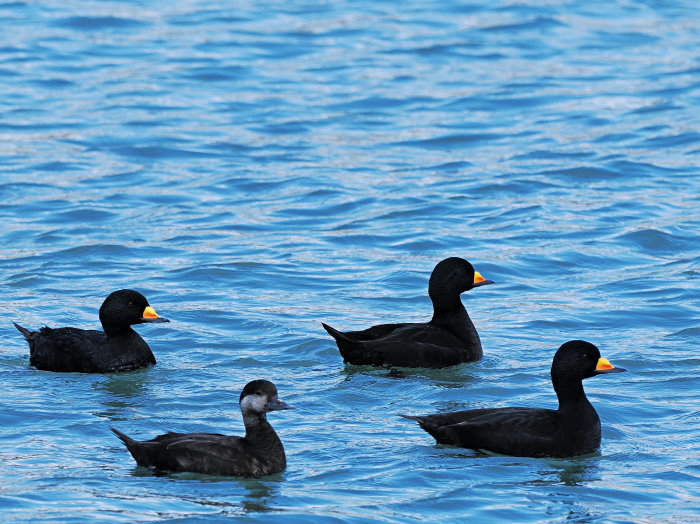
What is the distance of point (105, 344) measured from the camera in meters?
14.2

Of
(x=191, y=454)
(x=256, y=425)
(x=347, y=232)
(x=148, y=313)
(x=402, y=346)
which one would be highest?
(x=347, y=232)

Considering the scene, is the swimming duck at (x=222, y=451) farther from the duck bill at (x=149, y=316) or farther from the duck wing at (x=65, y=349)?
the duck bill at (x=149, y=316)

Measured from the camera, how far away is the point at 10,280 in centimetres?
1772

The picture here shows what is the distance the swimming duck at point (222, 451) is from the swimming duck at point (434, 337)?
2712 mm

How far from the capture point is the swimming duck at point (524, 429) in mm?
11492

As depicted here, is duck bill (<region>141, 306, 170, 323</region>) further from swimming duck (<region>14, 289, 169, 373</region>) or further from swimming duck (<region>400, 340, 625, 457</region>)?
swimming duck (<region>400, 340, 625, 457</region>)

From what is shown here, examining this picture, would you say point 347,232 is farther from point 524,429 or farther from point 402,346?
point 524,429

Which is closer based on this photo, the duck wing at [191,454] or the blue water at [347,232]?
the duck wing at [191,454]

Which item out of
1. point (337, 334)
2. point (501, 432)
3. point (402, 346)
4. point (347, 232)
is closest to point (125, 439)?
point (501, 432)

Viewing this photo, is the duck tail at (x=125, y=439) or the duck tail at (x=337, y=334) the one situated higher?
the duck tail at (x=337, y=334)

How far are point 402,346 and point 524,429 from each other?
107 inches

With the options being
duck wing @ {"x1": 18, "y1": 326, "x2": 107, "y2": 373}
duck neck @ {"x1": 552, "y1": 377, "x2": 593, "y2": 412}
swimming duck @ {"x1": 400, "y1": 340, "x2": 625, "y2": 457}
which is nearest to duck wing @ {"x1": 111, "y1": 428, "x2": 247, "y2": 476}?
swimming duck @ {"x1": 400, "y1": 340, "x2": 625, "y2": 457}

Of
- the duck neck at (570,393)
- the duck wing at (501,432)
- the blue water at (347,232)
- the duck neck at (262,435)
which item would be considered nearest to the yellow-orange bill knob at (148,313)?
the blue water at (347,232)

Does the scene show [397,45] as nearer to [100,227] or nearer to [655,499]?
[100,227]
